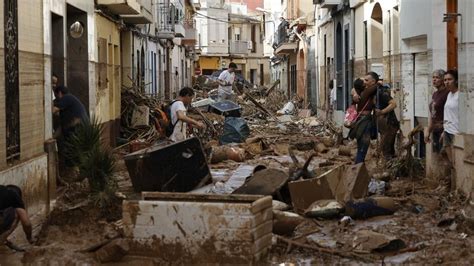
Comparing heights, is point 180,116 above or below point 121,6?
below

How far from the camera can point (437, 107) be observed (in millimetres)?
11938

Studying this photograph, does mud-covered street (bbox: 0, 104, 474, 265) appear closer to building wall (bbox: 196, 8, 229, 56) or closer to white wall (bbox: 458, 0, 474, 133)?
white wall (bbox: 458, 0, 474, 133)

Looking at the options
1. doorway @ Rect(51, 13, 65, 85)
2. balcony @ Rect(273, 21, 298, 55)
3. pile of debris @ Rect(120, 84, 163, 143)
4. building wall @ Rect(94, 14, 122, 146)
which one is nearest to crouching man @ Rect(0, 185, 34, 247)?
doorway @ Rect(51, 13, 65, 85)

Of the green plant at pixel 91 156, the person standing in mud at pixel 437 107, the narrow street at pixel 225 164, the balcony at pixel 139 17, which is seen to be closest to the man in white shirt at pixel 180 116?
the narrow street at pixel 225 164

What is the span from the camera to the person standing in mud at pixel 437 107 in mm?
11867

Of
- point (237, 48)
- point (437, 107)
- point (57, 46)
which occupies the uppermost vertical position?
point (237, 48)

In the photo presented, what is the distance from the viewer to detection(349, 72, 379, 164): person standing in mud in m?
13.4

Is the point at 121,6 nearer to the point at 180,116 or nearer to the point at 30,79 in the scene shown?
the point at 180,116

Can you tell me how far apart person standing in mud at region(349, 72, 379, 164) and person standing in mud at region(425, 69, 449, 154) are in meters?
1.33

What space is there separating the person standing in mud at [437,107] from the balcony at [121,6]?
9.02 m

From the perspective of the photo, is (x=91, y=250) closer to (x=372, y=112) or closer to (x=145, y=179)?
(x=145, y=179)

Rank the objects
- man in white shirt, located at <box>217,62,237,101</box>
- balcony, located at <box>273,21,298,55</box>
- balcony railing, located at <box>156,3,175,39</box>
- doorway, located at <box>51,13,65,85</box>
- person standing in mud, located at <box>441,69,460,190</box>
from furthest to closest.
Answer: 1. balcony, located at <box>273,21,298,55</box>
2. balcony railing, located at <box>156,3,175,39</box>
3. man in white shirt, located at <box>217,62,237,101</box>
4. doorway, located at <box>51,13,65,85</box>
5. person standing in mud, located at <box>441,69,460,190</box>

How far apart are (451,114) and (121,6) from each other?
10.6 m

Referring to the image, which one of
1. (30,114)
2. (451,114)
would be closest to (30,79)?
(30,114)
